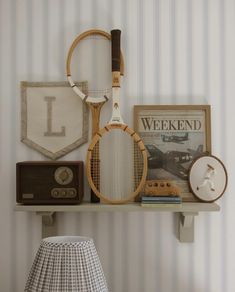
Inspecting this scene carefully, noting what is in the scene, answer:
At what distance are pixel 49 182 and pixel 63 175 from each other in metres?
0.06

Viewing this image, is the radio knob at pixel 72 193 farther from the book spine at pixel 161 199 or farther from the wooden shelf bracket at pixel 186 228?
the wooden shelf bracket at pixel 186 228

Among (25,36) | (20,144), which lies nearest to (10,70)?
(25,36)

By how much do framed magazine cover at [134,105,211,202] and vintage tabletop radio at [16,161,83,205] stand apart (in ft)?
1.08

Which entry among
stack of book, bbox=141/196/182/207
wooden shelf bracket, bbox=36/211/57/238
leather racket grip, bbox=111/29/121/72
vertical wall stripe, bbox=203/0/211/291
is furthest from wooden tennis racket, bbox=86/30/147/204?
vertical wall stripe, bbox=203/0/211/291

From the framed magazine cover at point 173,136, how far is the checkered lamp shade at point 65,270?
612mm

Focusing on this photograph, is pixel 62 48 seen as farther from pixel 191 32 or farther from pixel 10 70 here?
pixel 191 32

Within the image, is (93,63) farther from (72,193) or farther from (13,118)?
(72,193)

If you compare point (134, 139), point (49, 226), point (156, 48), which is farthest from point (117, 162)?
point (156, 48)

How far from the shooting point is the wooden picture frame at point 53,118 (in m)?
2.17

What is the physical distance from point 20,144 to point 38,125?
0.12 meters

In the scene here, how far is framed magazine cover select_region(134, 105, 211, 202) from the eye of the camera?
2.15m

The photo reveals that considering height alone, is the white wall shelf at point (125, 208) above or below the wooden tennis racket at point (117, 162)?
below

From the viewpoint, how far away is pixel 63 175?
204cm

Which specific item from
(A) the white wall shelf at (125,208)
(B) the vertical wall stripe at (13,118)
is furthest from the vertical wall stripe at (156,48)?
(B) the vertical wall stripe at (13,118)
